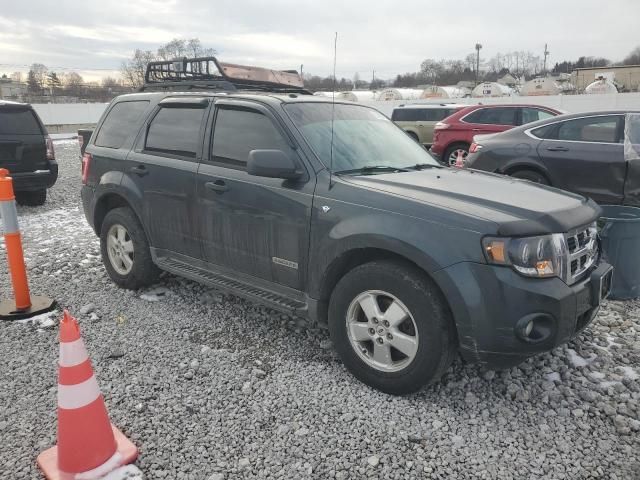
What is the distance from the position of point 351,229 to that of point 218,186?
4.03 feet

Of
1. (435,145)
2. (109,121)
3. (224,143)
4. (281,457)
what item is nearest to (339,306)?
(281,457)

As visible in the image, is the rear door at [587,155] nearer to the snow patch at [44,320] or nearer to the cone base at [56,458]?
the cone base at [56,458]

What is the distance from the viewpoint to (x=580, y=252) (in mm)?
2990

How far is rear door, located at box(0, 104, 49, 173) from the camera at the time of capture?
808 centimetres

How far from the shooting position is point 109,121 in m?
5.05

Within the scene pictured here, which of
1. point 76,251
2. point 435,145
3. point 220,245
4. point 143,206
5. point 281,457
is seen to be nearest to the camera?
point 281,457

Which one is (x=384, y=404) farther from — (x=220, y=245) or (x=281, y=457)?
(x=220, y=245)

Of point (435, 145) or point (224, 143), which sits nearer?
point (224, 143)

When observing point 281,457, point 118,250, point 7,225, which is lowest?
point 281,457

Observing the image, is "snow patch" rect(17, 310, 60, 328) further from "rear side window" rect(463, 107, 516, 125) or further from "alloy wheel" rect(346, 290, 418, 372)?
"rear side window" rect(463, 107, 516, 125)

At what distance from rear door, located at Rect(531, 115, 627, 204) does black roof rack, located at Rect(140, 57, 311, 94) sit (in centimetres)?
A: 363

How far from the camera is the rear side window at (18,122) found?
8.12 meters

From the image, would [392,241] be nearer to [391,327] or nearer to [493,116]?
[391,327]

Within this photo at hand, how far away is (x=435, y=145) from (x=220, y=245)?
9882 millimetres
